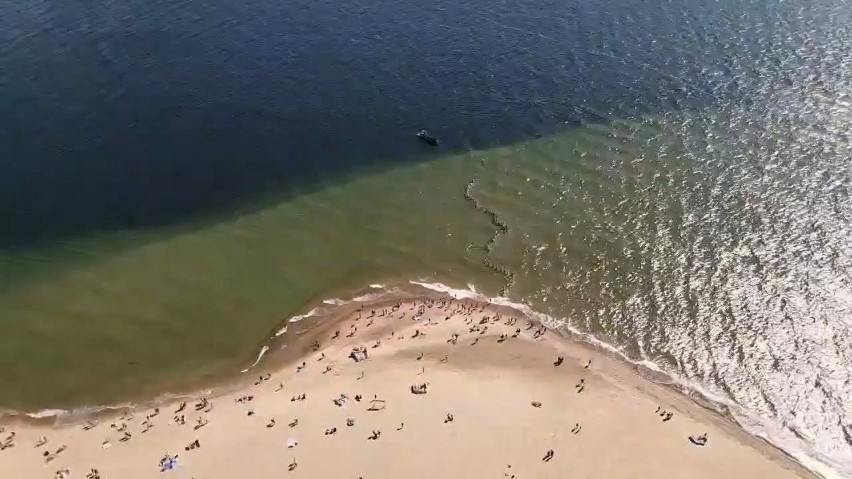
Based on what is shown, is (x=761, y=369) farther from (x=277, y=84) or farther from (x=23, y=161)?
(x=23, y=161)

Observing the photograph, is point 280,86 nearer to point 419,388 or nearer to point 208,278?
point 208,278

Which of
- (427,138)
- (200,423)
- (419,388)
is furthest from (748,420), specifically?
(427,138)

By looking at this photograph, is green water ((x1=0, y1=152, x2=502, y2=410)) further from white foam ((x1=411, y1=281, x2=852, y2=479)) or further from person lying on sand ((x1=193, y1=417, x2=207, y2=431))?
white foam ((x1=411, y1=281, x2=852, y2=479))

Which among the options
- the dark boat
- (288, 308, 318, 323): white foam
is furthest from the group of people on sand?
the dark boat

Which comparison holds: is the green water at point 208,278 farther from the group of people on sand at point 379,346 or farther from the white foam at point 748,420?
the white foam at point 748,420

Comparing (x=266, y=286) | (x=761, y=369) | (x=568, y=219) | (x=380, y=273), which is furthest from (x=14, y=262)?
(x=761, y=369)
